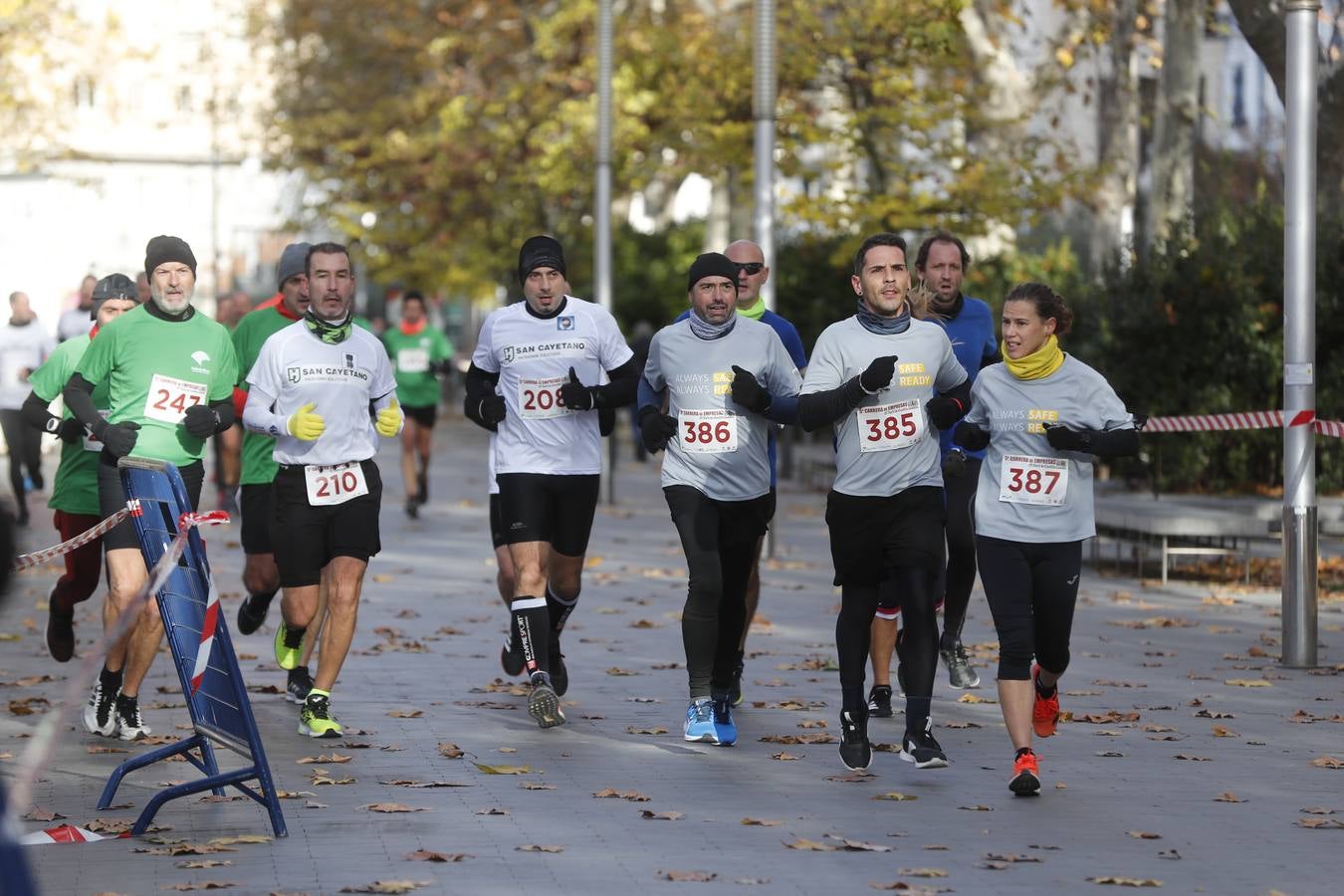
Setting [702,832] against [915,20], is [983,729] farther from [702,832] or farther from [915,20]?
[915,20]

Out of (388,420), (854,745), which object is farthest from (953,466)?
(388,420)

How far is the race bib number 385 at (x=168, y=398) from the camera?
9.02 metres

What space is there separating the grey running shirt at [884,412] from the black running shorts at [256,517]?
332 centimetres

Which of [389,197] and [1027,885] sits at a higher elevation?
[389,197]

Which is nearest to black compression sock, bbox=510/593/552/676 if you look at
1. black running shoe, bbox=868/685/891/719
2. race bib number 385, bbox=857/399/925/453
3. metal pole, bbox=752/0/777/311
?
black running shoe, bbox=868/685/891/719

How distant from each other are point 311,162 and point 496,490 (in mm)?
Result: 32151

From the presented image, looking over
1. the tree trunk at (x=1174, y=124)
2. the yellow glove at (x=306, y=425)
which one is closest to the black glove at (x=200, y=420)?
the yellow glove at (x=306, y=425)

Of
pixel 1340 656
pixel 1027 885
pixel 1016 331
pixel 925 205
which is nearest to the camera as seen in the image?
pixel 1027 885

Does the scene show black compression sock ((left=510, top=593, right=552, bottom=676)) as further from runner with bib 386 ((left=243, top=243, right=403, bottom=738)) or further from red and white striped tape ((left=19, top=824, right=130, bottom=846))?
red and white striped tape ((left=19, top=824, right=130, bottom=846))

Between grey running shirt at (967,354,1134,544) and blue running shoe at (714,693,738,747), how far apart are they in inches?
58.1

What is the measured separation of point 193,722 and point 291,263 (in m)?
4.01

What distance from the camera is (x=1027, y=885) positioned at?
645cm

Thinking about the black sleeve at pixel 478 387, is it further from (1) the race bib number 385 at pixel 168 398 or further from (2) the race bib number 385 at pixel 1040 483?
(2) the race bib number 385 at pixel 1040 483

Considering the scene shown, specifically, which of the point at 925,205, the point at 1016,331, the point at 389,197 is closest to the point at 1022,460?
the point at 1016,331
